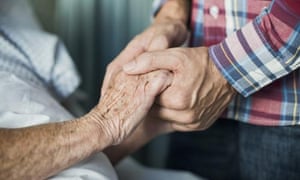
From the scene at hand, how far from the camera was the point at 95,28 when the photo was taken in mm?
1637

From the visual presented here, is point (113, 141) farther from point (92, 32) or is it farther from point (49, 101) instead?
point (92, 32)

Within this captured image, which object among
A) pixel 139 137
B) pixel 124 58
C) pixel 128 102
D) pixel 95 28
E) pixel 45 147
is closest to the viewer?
pixel 45 147

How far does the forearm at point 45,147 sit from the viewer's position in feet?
2.42

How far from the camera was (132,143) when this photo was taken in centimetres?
110

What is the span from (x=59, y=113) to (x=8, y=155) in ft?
0.57

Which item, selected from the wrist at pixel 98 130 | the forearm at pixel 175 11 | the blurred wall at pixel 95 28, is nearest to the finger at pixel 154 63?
the wrist at pixel 98 130

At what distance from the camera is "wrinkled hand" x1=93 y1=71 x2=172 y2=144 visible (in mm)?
860

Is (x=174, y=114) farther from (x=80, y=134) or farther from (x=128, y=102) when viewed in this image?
(x=80, y=134)

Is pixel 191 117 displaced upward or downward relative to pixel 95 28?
upward

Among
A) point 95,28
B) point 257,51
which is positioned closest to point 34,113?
point 257,51

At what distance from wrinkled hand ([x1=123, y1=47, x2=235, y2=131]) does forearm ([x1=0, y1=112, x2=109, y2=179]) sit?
15 centimetres

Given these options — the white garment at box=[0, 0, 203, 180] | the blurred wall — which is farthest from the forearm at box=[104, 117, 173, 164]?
the blurred wall

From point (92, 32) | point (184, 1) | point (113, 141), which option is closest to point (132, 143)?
point (113, 141)

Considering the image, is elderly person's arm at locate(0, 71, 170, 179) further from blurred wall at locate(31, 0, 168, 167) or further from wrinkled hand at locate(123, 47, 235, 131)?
blurred wall at locate(31, 0, 168, 167)
